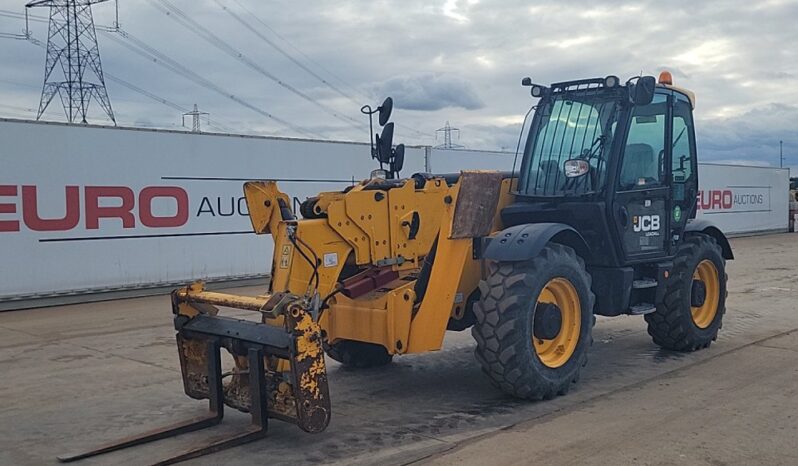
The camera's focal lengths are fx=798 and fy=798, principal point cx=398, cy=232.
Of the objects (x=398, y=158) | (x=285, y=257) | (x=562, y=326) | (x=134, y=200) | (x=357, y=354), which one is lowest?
(x=357, y=354)

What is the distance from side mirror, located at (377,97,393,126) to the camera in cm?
665

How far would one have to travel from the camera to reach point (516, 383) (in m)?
5.95

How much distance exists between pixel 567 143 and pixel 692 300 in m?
2.20

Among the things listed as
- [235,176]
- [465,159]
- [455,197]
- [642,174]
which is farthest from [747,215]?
[455,197]

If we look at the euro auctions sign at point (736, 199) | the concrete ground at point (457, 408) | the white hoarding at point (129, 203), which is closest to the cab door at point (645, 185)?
the concrete ground at point (457, 408)

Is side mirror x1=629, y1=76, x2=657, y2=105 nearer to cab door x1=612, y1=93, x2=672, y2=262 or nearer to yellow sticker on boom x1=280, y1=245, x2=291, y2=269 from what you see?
cab door x1=612, y1=93, x2=672, y2=262

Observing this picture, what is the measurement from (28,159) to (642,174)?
9.56 m

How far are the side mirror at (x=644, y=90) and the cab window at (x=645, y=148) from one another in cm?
30

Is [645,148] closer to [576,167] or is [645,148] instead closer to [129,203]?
[576,167]

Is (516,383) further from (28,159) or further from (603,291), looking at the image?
(28,159)

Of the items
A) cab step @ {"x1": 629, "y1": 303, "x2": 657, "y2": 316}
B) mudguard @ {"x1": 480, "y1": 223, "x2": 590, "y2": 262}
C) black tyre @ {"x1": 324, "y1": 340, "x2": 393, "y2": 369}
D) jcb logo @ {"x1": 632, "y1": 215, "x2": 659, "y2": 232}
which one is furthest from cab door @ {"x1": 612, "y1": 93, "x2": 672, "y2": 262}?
black tyre @ {"x1": 324, "y1": 340, "x2": 393, "y2": 369}

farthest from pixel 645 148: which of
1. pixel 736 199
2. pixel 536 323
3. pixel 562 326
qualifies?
pixel 736 199

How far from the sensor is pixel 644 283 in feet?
24.5

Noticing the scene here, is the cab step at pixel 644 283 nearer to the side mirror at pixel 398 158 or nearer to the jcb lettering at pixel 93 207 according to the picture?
the side mirror at pixel 398 158
